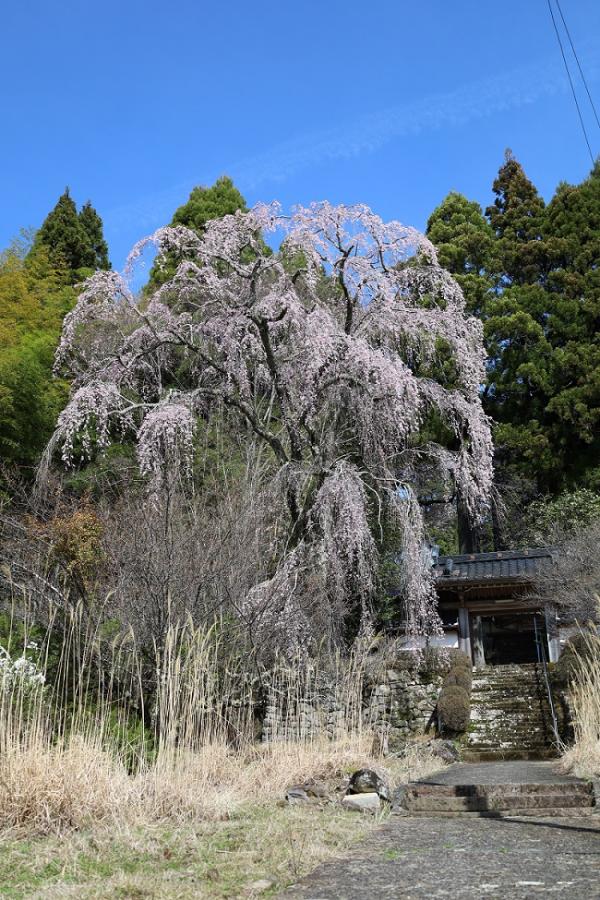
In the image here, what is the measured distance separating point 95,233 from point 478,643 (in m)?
14.2

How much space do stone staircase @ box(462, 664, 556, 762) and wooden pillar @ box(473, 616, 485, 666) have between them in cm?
221

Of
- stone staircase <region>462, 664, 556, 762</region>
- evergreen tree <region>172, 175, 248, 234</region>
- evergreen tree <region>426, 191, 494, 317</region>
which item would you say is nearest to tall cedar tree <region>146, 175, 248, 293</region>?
evergreen tree <region>172, 175, 248, 234</region>

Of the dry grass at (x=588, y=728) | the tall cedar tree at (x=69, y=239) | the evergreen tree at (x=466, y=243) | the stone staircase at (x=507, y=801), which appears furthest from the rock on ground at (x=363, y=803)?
the tall cedar tree at (x=69, y=239)

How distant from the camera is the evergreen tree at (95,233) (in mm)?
20672

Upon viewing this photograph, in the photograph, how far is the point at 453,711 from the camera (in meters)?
10.7

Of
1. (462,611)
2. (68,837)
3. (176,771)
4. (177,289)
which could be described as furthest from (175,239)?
(462,611)

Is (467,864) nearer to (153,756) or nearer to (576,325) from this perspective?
(153,756)

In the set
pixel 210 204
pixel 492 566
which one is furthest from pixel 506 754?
pixel 210 204

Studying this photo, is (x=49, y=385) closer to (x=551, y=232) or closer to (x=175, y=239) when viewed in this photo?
(x=175, y=239)

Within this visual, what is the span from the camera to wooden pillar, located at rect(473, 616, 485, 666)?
1501 centimetres

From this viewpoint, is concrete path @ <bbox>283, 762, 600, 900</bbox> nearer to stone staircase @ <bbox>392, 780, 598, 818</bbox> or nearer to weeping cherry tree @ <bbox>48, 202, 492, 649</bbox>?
stone staircase @ <bbox>392, 780, 598, 818</bbox>

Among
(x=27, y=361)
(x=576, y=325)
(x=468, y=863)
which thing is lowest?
(x=468, y=863)

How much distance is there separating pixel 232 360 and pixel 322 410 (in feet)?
3.95

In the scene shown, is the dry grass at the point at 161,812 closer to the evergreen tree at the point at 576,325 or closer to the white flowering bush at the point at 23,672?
the white flowering bush at the point at 23,672
